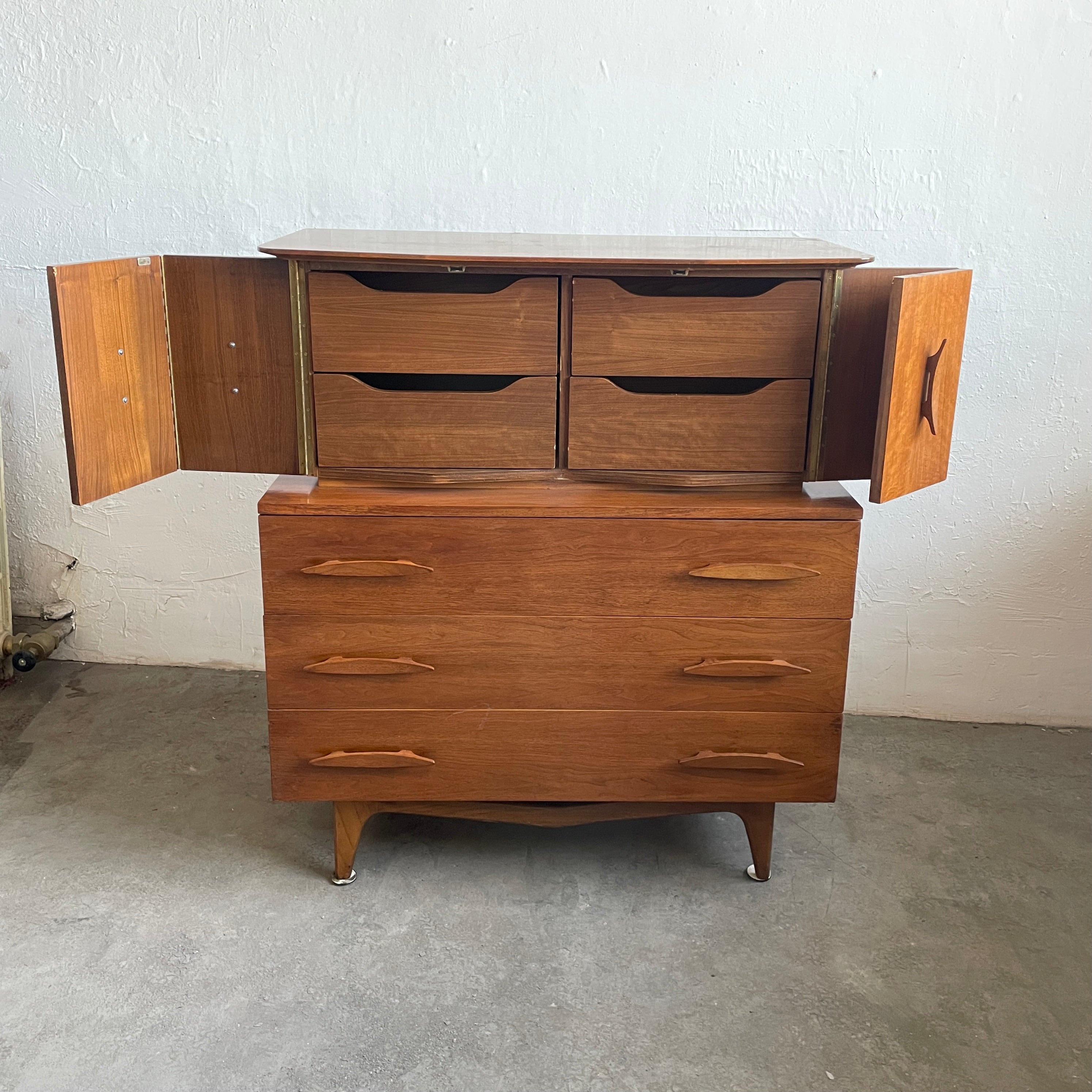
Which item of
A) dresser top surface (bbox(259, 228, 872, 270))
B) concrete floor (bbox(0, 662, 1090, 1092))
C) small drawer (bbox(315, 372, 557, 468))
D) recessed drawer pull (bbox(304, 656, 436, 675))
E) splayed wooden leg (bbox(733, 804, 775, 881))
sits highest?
dresser top surface (bbox(259, 228, 872, 270))

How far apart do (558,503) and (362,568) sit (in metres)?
0.36

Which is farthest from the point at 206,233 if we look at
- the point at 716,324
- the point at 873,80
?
the point at 873,80

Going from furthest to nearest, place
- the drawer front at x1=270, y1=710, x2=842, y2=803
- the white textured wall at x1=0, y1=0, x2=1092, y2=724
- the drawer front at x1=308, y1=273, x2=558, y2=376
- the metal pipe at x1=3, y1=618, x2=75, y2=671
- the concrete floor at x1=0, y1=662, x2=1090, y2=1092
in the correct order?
1. the metal pipe at x1=3, y1=618, x2=75, y2=671
2. the white textured wall at x1=0, y1=0, x2=1092, y2=724
3. the drawer front at x1=270, y1=710, x2=842, y2=803
4. the drawer front at x1=308, y1=273, x2=558, y2=376
5. the concrete floor at x1=0, y1=662, x2=1090, y2=1092

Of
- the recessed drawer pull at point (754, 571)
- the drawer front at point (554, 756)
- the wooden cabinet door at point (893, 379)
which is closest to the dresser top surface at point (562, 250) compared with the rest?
the wooden cabinet door at point (893, 379)

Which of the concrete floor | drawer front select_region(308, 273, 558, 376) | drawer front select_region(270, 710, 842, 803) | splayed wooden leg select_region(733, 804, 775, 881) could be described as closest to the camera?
the concrete floor

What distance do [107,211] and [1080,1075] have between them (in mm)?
2711

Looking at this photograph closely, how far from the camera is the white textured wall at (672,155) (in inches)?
94.1

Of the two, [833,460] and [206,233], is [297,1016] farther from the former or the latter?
[206,233]

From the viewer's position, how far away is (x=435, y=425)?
1.89m

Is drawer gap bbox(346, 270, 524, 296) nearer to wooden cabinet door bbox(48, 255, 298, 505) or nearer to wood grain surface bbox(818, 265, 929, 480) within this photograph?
wooden cabinet door bbox(48, 255, 298, 505)

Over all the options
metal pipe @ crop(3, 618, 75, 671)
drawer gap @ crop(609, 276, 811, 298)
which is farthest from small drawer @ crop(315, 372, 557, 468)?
metal pipe @ crop(3, 618, 75, 671)

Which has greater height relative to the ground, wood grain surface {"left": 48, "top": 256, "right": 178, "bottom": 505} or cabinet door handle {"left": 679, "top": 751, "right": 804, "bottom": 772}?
wood grain surface {"left": 48, "top": 256, "right": 178, "bottom": 505}

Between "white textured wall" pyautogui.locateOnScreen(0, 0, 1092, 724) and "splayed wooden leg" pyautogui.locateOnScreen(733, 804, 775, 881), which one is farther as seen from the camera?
"white textured wall" pyautogui.locateOnScreen(0, 0, 1092, 724)

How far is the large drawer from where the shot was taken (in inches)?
74.2
